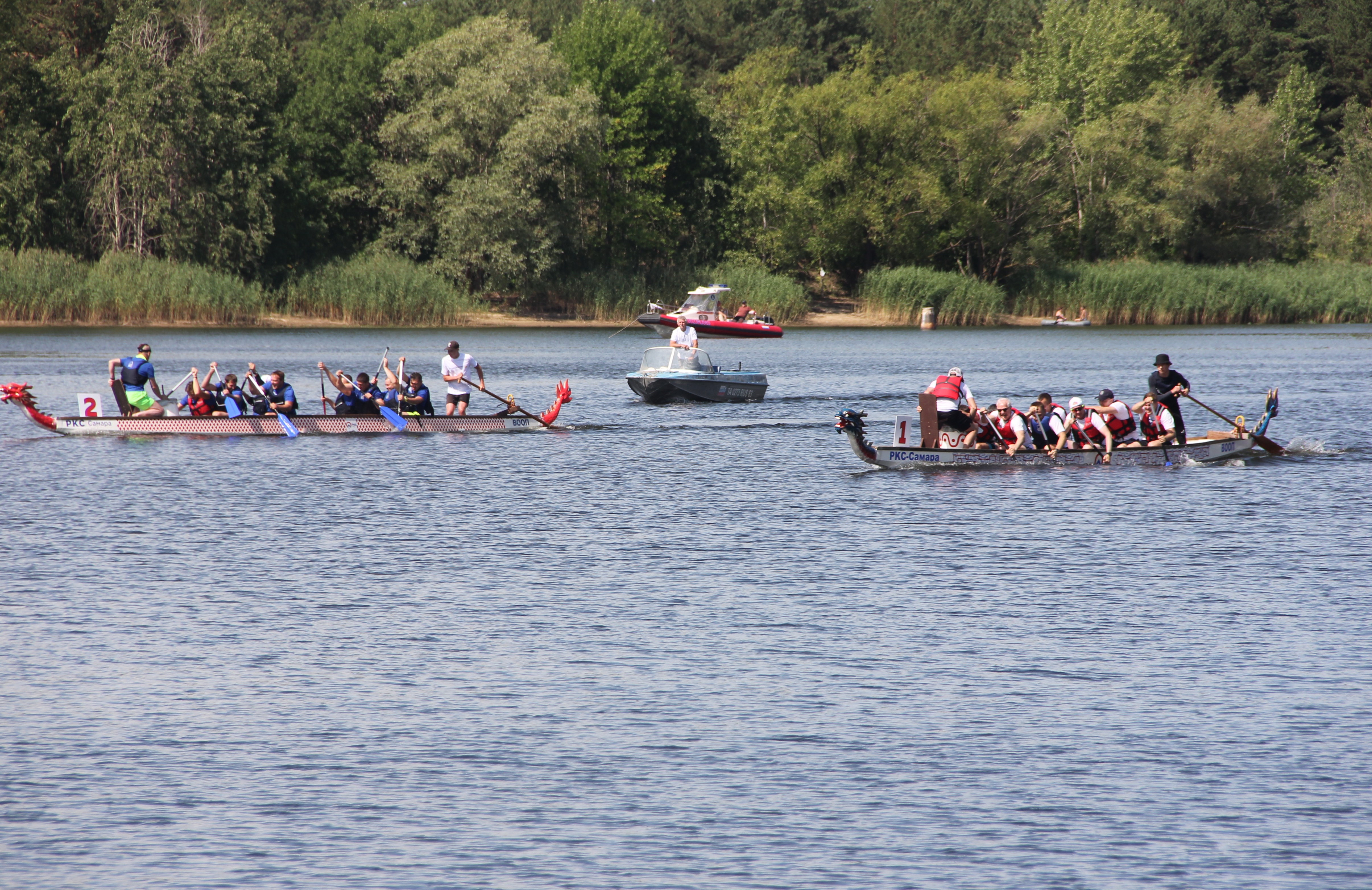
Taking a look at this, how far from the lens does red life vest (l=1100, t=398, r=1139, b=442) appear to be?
28922mm

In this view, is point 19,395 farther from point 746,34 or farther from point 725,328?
point 746,34

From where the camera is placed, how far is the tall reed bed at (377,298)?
3135 inches

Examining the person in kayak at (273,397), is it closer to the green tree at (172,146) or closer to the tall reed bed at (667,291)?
the green tree at (172,146)

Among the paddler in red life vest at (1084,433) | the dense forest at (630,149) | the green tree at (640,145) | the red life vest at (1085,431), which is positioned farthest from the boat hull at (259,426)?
the green tree at (640,145)

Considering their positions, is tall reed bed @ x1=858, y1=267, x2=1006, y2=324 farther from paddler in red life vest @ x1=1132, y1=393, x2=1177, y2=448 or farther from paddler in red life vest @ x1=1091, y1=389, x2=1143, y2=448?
paddler in red life vest @ x1=1091, y1=389, x2=1143, y2=448

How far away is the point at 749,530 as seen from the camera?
22516 mm

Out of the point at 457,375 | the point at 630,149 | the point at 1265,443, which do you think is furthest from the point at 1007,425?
the point at 630,149

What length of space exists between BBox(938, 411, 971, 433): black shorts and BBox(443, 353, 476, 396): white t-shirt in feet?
38.0

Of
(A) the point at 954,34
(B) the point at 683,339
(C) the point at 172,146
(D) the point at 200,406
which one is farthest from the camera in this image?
(A) the point at 954,34

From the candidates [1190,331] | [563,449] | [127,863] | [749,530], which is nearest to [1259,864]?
[127,863]

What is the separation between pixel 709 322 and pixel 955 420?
51.0 metres

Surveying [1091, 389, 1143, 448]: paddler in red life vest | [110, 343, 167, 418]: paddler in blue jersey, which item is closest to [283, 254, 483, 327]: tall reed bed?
[110, 343, 167, 418]: paddler in blue jersey

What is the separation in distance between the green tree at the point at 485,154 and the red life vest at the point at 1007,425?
179 ft

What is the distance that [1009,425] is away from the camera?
27.8 metres
